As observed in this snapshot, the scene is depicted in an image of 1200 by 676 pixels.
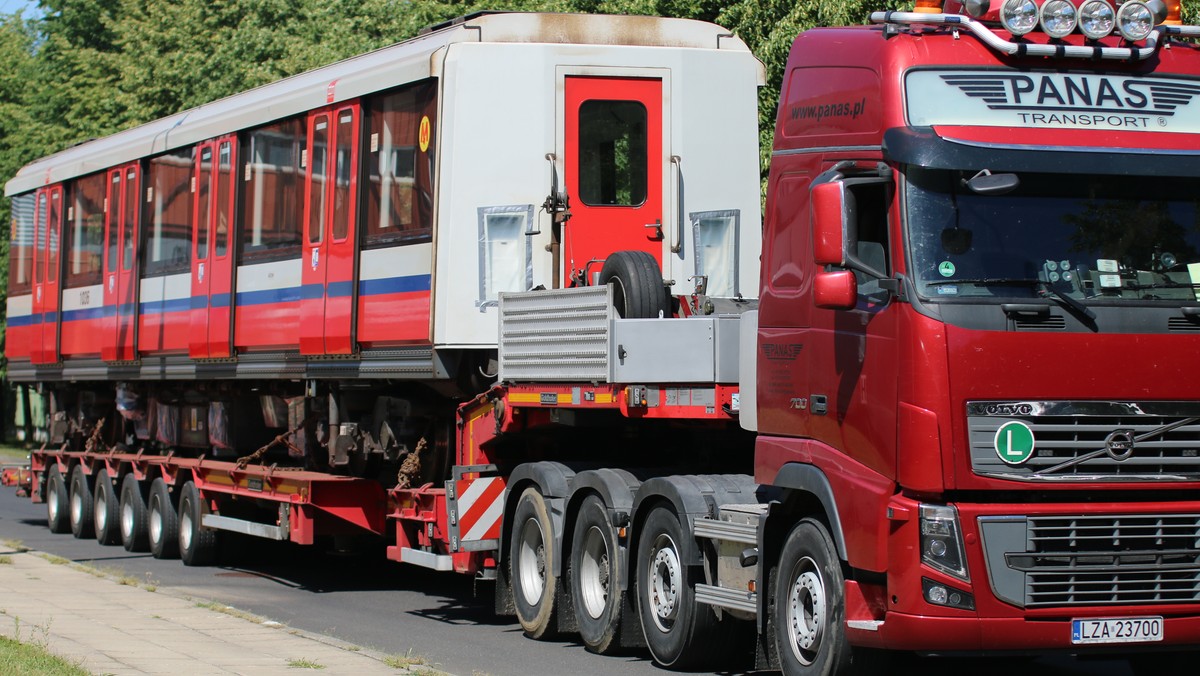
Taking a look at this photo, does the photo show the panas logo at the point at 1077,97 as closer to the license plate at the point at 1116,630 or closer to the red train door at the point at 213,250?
the license plate at the point at 1116,630

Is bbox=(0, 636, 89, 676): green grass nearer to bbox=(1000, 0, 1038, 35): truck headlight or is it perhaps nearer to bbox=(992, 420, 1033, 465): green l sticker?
bbox=(992, 420, 1033, 465): green l sticker

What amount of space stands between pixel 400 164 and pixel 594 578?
4067 millimetres

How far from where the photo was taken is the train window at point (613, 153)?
13930mm

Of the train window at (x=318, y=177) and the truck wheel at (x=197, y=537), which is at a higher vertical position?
the train window at (x=318, y=177)

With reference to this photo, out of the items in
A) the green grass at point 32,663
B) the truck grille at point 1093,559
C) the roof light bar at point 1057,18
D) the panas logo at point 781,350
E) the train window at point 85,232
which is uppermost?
the train window at point 85,232

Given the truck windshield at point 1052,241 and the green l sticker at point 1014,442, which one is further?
the truck windshield at point 1052,241

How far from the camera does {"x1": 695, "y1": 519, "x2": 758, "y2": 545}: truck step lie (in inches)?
394

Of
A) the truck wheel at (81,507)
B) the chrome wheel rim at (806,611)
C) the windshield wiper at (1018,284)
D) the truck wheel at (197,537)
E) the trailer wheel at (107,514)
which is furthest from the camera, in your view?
the truck wheel at (81,507)

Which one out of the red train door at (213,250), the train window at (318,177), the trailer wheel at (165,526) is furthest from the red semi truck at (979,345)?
the trailer wheel at (165,526)

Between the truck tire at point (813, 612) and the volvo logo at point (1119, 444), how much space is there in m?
1.44

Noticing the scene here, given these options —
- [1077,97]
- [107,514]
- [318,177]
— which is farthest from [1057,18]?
[107,514]

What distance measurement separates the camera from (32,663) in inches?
406

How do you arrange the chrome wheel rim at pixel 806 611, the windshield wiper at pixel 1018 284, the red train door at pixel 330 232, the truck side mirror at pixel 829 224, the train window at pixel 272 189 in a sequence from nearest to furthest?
the windshield wiper at pixel 1018 284 → the truck side mirror at pixel 829 224 → the chrome wheel rim at pixel 806 611 → the red train door at pixel 330 232 → the train window at pixel 272 189

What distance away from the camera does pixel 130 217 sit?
2108 cm
